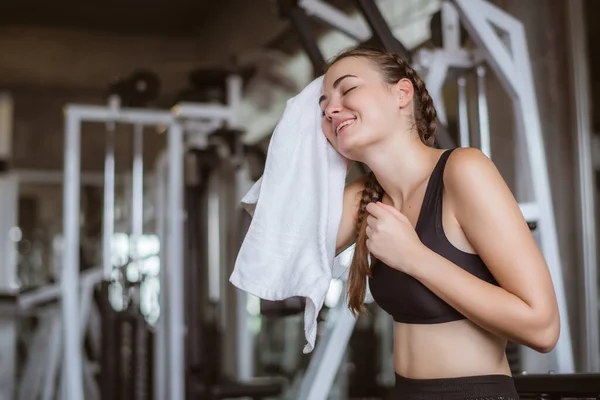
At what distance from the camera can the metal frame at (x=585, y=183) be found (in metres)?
2.94

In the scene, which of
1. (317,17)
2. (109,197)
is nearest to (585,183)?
(317,17)

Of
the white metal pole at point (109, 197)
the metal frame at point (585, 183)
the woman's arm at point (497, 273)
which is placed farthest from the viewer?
the white metal pole at point (109, 197)

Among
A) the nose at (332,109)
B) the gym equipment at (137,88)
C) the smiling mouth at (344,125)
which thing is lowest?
the smiling mouth at (344,125)

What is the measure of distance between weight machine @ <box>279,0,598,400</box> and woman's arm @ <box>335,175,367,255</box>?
2.04 ft

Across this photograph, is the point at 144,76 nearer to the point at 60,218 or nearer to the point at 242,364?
the point at 242,364

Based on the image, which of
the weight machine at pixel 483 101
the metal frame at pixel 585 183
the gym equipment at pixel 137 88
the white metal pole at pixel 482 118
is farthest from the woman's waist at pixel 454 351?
the gym equipment at pixel 137 88

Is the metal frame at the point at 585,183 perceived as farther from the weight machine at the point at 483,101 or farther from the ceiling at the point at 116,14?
the ceiling at the point at 116,14

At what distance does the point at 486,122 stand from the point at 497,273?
1226 millimetres

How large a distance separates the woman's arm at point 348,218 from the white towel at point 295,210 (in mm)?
30

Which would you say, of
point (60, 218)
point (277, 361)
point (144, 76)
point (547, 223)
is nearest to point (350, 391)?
point (277, 361)

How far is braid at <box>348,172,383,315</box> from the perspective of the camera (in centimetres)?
138

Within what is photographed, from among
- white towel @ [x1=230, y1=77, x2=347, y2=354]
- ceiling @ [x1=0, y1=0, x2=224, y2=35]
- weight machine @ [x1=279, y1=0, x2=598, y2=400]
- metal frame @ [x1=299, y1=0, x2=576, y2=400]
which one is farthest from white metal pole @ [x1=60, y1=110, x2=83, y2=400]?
ceiling @ [x1=0, y1=0, x2=224, y2=35]

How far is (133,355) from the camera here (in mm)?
3633

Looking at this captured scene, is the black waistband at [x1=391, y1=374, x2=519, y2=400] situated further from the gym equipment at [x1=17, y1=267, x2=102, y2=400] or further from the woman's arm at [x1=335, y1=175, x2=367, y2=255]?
the gym equipment at [x1=17, y1=267, x2=102, y2=400]
